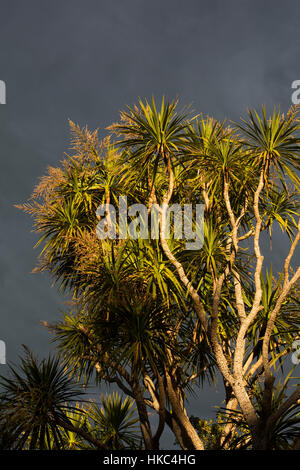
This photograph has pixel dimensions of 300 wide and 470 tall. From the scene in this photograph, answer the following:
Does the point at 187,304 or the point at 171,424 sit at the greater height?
the point at 187,304

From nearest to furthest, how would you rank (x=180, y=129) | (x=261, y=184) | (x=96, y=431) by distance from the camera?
(x=261, y=184) < (x=180, y=129) < (x=96, y=431)

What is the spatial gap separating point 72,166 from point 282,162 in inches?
165

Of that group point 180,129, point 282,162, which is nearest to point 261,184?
point 282,162

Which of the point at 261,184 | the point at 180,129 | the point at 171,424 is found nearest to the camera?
the point at 261,184

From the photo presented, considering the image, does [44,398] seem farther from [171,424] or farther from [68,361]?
[171,424]

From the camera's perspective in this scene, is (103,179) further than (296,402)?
Yes

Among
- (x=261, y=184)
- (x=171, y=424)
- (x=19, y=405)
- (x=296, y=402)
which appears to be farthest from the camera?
(x=171, y=424)

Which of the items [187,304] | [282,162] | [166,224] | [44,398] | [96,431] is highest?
[282,162]

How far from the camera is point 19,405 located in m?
7.36

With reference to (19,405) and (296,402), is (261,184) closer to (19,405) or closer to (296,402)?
(296,402)

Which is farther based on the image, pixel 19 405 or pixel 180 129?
pixel 180 129

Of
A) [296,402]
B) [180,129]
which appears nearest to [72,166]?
[180,129]

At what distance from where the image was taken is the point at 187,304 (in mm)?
8922

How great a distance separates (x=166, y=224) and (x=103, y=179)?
7.31 ft
